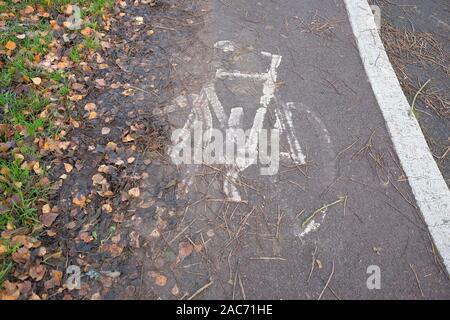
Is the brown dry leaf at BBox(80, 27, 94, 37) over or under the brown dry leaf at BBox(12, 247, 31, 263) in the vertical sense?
over

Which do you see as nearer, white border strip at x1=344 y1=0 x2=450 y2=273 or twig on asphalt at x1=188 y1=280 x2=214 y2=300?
twig on asphalt at x1=188 y1=280 x2=214 y2=300

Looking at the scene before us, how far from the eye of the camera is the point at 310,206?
8.60ft

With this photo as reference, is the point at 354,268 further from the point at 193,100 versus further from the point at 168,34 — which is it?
the point at 168,34

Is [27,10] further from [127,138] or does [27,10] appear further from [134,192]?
[134,192]

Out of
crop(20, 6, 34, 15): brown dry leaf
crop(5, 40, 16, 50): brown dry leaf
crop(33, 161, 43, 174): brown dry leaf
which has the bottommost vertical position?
crop(33, 161, 43, 174): brown dry leaf

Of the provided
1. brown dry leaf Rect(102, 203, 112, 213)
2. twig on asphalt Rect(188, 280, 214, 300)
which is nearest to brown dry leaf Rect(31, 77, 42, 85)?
brown dry leaf Rect(102, 203, 112, 213)

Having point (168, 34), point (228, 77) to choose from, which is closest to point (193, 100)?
point (228, 77)

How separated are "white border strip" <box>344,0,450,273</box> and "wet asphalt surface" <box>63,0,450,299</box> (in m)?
0.08

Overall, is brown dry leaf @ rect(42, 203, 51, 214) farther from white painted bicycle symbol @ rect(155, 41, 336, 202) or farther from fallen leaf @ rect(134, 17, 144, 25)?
fallen leaf @ rect(134, 17, 144, 25)

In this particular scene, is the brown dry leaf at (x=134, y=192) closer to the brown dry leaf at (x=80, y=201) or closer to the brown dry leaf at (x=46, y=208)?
the brown dry leaf at (x=80, y=201)

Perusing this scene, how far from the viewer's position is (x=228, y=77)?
3379mm

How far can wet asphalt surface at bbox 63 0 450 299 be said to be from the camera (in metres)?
2.30

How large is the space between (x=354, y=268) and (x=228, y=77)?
202 centimetres

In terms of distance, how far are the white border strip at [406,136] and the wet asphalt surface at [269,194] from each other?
3.0 inches
